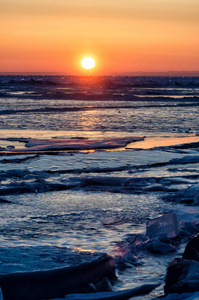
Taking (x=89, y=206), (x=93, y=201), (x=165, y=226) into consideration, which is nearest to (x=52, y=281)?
(x=165, y=226)

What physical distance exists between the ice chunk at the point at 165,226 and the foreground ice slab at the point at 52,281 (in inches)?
29.1

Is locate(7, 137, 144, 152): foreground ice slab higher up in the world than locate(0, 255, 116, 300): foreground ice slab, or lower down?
higher up

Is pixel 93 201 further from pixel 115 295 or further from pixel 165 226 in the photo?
pixel 115 295

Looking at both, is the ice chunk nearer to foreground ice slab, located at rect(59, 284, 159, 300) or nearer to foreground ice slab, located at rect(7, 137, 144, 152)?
foreground ice slab, located at rect(59, 284, 159, 300)

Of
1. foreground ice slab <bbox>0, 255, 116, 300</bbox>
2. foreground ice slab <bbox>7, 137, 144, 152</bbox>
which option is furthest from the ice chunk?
foreground ice slab <bbox>7, 137, 144, 152</bbox>

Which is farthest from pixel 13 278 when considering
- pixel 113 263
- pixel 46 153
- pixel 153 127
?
pixel 153 127

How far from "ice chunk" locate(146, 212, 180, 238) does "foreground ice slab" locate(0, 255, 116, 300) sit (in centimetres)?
74

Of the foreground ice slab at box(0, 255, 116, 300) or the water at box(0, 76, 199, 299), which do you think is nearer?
the foreground ice slab at box(0, 255, 116, 300)

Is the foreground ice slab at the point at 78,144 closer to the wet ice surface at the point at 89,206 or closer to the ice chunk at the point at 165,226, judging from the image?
the wet ice surface at the point at 89,206

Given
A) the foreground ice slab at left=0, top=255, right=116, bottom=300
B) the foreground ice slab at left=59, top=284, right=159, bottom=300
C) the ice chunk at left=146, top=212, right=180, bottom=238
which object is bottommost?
the foreground ice slab at left=59, top=284, right=159, bottom=300

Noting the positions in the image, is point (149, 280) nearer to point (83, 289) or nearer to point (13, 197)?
point (83, 289)

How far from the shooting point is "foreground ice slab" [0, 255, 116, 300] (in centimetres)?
225

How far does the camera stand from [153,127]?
36.9 ft

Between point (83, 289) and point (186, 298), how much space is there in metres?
0.56
